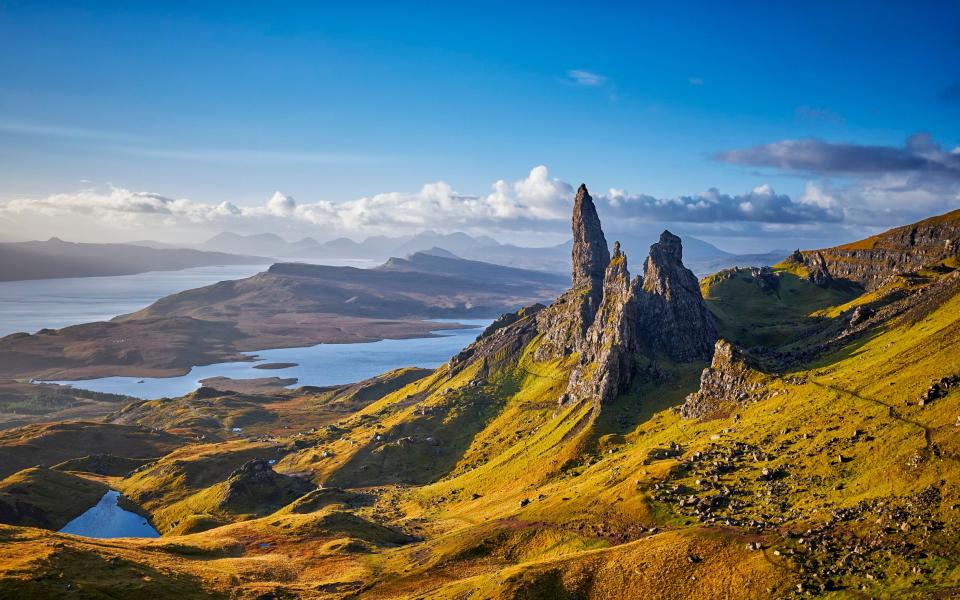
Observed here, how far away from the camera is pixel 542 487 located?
15500 cm

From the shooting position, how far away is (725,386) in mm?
156000

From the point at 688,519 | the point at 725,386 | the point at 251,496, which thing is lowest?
the point at 251,496

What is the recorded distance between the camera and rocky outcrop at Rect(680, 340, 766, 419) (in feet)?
493

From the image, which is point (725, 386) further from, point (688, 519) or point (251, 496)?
point (251, 496)

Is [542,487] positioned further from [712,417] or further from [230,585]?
[230,585]

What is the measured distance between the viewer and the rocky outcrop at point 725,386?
493 feet

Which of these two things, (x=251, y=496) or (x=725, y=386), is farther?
(x=251, y=496)

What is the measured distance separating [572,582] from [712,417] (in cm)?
7481

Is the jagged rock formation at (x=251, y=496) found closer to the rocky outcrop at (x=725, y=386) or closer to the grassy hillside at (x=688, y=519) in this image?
the grassy hillside at (x=688, y=519)

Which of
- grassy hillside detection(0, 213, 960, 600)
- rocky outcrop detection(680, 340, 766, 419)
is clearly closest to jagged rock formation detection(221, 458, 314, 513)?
grassy hillside detection(0, 213, 960, 600)

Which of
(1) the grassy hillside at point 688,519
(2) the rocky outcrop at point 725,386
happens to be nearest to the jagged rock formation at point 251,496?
(1) the grassy hillside at point 688,519

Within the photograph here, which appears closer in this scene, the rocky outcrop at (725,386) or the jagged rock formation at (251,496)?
the rocky outcrop at (725,386)

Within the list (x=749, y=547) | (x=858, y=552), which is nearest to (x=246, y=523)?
(x=749, y=547)

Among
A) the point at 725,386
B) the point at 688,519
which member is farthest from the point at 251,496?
the point at 725,386
